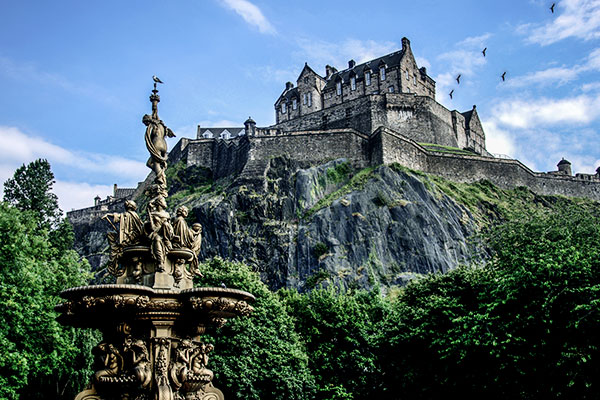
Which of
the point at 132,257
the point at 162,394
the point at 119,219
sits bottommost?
the point at 162,394

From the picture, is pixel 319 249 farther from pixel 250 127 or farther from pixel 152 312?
pixel 152 312

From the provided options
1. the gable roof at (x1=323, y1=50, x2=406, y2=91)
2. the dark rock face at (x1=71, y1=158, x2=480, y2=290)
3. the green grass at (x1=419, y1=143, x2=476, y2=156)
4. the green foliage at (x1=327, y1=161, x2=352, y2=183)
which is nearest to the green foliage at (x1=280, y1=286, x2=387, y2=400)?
the dark rock face at (x1=71, y1=158, x2=480, y2=290)

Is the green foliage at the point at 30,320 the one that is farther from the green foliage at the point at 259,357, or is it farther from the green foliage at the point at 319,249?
the green foliage at the point at 319,249

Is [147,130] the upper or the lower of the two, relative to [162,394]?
upper

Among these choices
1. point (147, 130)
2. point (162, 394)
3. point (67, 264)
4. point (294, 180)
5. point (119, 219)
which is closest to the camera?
point (162, 394)

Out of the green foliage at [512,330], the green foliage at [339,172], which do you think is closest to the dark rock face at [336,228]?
the green foliage at [339,172]

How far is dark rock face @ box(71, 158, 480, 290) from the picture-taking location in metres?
45.5

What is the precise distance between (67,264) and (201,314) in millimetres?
18704

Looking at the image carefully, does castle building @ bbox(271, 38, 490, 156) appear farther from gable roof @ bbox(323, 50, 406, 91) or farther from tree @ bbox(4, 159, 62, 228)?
tree @ bbox(4, 159, 62, 228)

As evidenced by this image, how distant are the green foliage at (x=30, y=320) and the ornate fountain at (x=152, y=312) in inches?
438

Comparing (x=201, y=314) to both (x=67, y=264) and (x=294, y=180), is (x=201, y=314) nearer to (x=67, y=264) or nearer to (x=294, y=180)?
(x=67, y=264)

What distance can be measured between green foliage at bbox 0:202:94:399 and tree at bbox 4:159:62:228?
13.9m

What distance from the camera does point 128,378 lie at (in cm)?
943

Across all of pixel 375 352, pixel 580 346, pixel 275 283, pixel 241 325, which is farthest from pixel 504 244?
pixel 275 283
